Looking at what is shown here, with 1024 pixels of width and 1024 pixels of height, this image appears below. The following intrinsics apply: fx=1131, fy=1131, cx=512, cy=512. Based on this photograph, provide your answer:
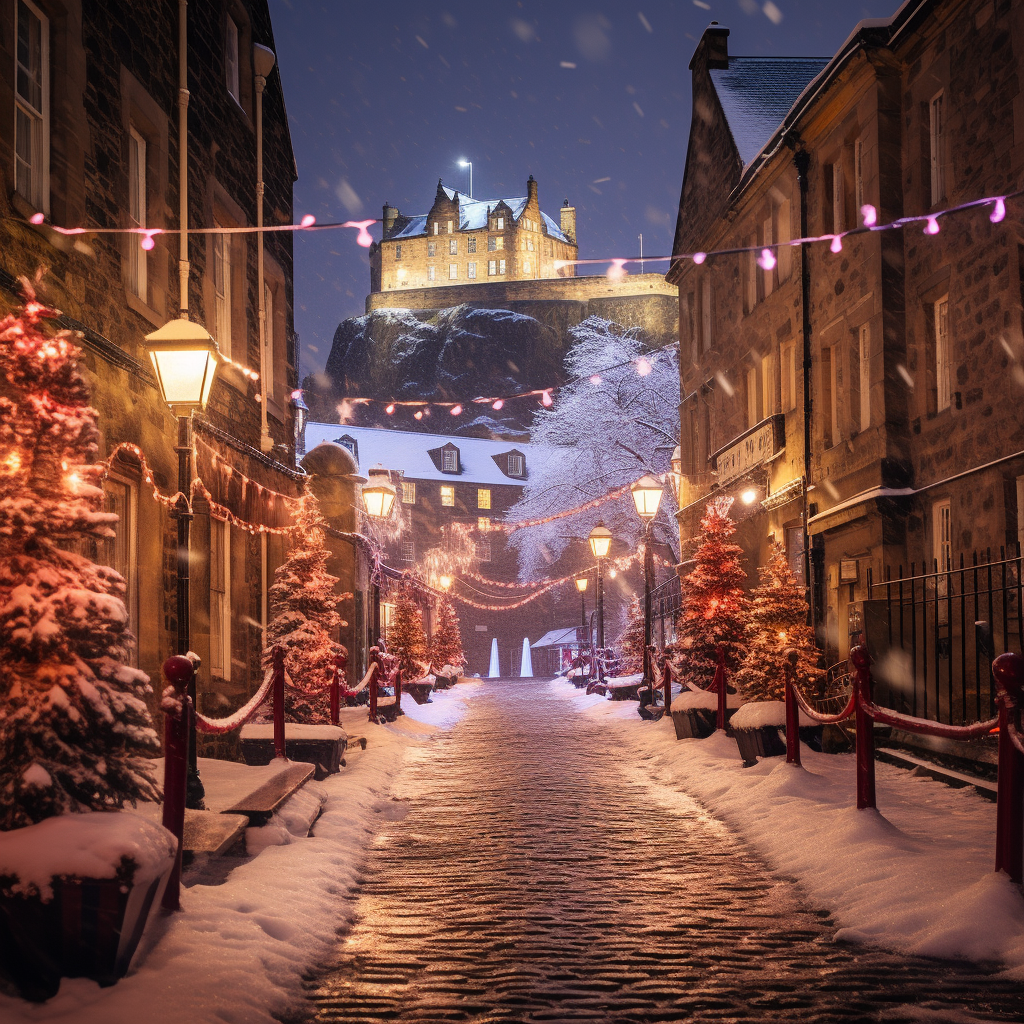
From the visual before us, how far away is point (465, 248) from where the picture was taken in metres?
109

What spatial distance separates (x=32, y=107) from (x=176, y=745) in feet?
18.8

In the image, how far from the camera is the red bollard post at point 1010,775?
16.6 ft

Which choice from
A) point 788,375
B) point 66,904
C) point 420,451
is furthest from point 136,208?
point 420,451

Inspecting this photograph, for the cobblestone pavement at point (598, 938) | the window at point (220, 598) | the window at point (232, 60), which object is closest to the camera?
the cobblestone pavement at point (598, 938)

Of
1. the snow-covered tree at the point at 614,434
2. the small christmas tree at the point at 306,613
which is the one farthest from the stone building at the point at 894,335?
the snow-covered tree at the point at 614,434

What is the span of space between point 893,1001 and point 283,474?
13.6 m

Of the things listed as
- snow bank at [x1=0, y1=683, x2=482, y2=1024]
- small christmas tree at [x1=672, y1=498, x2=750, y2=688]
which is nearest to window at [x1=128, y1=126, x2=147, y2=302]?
snow bank at [x1=0, y1=683, x2=482, y2=1024]

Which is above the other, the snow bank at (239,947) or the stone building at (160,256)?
the stone building at (160,256)

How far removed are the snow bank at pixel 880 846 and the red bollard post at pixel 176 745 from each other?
309 cm

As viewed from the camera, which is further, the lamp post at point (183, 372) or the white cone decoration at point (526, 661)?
the white cone decoration at point (526, 661)

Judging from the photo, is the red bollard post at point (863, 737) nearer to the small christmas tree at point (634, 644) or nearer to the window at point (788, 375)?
the window at point (788, 375)

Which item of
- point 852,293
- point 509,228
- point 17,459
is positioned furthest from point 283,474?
point 509,228

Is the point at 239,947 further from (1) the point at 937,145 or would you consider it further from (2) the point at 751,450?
(2) the point at 751,450

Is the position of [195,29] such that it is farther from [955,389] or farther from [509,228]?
[509,228]
